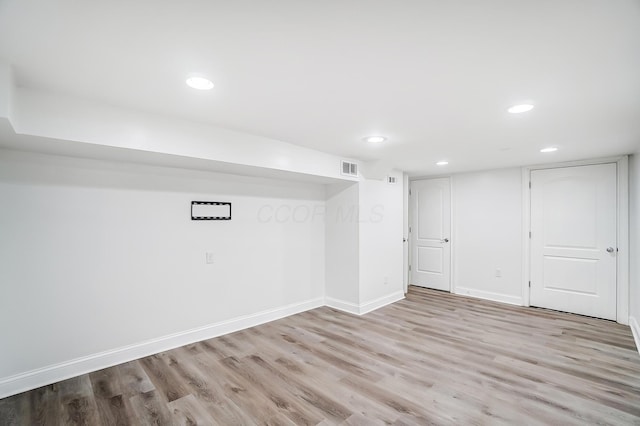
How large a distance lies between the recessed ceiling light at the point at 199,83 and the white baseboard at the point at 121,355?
2593 millimetres

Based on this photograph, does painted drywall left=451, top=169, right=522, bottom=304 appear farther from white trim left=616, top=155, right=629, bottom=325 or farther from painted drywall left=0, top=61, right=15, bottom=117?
painted drywall left=0, top=61, right=15, bottom=117

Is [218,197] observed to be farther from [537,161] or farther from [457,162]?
[537,161]

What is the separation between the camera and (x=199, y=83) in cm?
195

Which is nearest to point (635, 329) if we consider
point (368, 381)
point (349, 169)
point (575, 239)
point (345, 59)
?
point (575, 239)

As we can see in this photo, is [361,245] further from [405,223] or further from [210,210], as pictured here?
[210,210]


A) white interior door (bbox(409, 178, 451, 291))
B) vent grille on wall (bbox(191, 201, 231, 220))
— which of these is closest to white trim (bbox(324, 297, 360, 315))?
vent grille on wall (bbox(191, 201, 231, 220))

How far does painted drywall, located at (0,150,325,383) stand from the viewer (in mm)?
2494

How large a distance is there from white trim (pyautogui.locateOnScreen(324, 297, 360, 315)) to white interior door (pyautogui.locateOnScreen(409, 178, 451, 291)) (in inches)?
88.7

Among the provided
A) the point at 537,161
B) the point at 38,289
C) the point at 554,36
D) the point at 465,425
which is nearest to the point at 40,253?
the point at 38,289

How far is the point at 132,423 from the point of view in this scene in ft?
6.80

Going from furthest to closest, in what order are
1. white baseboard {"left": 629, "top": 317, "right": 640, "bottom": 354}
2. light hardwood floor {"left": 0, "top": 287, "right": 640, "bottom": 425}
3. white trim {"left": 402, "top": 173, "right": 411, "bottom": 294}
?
white trim {"left": 402, "top": 173, "right": 411, "bottom": 294} → white baseboard {"left": 629, "top": 317, "right": 640, "bottom": 354} → light hardwood floor {"left": 0, "top": 287, "right": 640, "bottom": 425}

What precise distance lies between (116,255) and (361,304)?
315 centimetres

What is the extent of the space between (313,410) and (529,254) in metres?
4.36

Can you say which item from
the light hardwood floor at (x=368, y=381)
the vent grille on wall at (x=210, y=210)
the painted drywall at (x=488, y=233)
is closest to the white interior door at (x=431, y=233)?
the painted drywall at (x=488, y=233)
